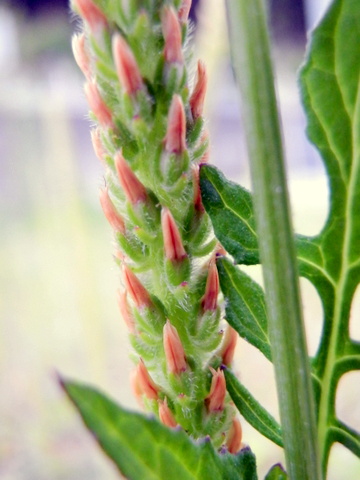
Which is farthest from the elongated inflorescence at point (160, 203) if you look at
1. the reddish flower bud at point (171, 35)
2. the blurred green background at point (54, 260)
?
the blurred green background at point (54, 260)

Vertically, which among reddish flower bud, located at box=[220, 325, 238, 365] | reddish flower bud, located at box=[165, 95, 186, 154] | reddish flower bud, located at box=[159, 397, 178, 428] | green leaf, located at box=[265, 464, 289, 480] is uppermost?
reddish flower bud, located at box=[165, 95, 186, 154]

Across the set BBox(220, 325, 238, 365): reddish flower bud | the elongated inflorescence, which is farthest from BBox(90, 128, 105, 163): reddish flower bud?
BBox(220, 325, 238, 365): reddish flower bud

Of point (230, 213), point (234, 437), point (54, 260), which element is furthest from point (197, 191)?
point (54, 260)

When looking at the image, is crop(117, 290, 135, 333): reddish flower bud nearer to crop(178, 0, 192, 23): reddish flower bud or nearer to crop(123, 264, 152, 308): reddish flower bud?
crop(123, 264, 152, 308): reddish flower bud

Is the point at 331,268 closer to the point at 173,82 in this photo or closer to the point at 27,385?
the point at 173,82

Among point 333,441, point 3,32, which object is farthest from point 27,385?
point 333,441

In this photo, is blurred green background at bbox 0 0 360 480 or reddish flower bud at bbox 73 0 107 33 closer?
reddish flower bud at bbox 73 0 107 33

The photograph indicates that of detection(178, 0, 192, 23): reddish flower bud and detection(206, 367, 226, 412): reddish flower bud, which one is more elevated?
detection(178, 0, 192, 23): reddish flower bud

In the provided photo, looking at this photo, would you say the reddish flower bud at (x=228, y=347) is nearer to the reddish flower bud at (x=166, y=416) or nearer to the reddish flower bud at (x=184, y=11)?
the reddish flower bud at (x=166, y=416)
